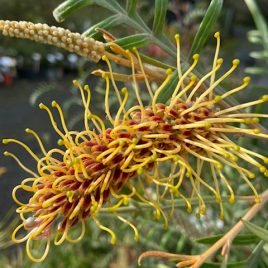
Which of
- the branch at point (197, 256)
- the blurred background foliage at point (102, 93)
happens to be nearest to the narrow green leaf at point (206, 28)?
the blurred background foliage at point (102, 93)

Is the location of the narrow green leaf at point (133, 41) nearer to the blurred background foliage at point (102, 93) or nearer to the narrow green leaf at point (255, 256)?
the blurred background foliage at point (102, 93)

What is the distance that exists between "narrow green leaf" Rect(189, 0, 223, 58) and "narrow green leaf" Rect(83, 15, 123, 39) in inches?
3.4

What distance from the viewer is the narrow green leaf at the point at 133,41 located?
1.60 ft

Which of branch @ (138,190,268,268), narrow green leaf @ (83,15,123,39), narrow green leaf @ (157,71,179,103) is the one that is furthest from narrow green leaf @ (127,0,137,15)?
branch @ (138,190,268,268)

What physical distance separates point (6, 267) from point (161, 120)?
1.15m

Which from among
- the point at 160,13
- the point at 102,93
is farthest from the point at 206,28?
the point at 102,93

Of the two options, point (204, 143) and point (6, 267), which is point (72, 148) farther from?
point (6, 267)

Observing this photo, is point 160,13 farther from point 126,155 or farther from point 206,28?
point 126,155

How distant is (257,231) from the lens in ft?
1.50

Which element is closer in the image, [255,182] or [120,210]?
[120,210]

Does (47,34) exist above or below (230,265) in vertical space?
above

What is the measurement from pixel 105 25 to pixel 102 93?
77 cm

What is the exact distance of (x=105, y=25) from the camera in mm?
524

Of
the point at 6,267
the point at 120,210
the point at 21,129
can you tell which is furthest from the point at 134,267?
the point at 21,129
